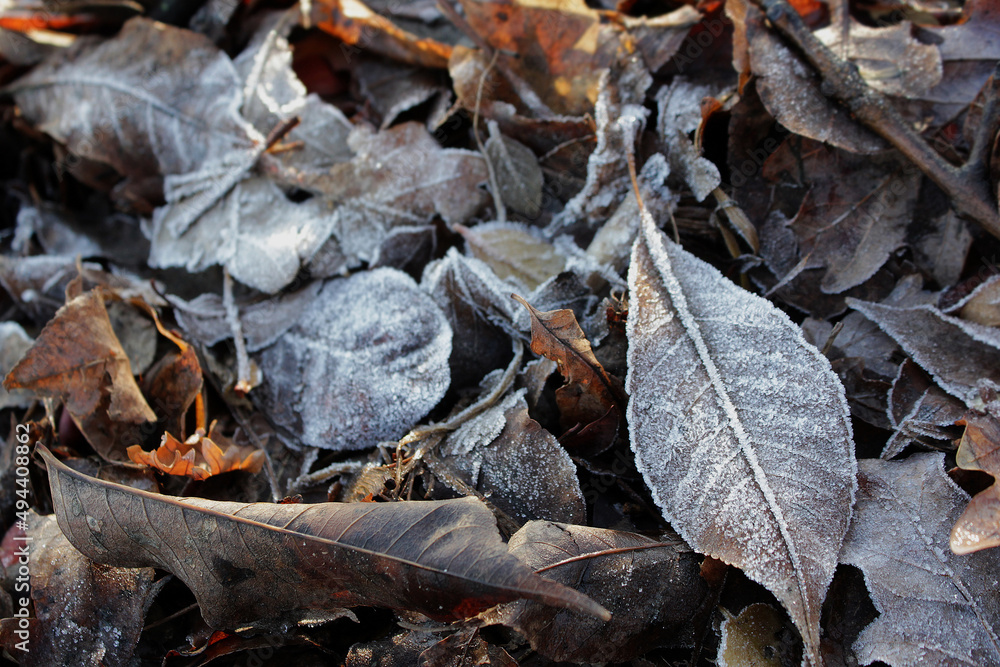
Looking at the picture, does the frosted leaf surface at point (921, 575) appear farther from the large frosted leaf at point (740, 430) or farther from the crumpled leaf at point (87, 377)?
the crumpled leaf at point (87, 377)

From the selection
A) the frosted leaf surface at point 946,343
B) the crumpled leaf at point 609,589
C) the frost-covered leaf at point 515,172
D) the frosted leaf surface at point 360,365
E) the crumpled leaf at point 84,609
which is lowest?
the crumpled leaf at point 84,609

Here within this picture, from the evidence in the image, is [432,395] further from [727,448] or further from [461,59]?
[461,59]

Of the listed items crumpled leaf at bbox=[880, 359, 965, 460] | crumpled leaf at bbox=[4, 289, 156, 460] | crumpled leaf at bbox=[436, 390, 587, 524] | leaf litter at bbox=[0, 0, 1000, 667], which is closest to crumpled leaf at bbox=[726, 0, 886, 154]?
leaf litter at bbox=[0, 0, 1000, 667]

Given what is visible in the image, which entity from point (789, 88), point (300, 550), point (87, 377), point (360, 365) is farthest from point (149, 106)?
point (789, 88)

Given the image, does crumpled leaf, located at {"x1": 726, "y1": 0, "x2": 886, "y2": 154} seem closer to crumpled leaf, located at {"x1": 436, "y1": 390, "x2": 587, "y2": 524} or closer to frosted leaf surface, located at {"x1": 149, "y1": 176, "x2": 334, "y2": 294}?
crumpled leaf, located at {"x1": 436, "y1": 390, "x2": 587, "y2": 524}

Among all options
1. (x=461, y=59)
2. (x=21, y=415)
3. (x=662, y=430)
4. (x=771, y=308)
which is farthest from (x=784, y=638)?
(x=21, y=415)

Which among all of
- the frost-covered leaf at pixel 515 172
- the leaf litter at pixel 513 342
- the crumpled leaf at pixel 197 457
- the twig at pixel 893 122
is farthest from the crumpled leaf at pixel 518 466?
the twig at pixel 893 122

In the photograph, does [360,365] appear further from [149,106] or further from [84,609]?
[149,106]
